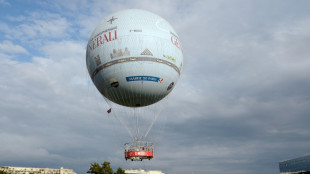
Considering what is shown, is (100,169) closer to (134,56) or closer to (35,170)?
Result: (134,56)

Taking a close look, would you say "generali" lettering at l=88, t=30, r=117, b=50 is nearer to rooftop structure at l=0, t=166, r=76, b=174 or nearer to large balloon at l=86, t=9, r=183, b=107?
large balloon at l=86, t=9, r=183, b=107

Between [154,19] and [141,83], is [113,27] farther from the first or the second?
[141,83]

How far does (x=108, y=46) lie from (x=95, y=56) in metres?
2.10

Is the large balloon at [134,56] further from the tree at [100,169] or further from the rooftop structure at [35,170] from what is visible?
the rooftop structure at [35,170]

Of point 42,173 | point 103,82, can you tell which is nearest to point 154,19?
point 103,82

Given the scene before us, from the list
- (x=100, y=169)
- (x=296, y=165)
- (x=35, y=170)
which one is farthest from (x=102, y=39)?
(x=296, y=165)

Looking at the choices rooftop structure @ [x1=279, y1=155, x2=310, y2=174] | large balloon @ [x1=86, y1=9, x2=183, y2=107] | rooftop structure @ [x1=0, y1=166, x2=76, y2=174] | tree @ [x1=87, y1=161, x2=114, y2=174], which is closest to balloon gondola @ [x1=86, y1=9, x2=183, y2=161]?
large balloon @ [x1=86, y1=9, x2=183, y2=107]

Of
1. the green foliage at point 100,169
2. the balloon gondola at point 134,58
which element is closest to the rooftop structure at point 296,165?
the green foliage at point 100,169

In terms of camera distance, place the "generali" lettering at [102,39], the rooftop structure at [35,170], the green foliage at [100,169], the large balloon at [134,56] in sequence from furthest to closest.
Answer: the rooftop structure at [35,170] → the green foliage at [100,169] → the "generali" lettering at [102,39] → the large balloon at [134,56]

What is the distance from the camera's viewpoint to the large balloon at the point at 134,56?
28.2 meters

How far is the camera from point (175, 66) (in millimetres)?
30469

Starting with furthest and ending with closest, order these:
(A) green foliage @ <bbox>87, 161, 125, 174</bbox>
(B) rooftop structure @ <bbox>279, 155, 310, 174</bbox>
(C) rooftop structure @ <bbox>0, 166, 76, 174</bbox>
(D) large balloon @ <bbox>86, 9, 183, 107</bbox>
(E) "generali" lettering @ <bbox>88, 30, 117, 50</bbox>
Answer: (B) rooftop structure @ <bbox>279, 155, 310, 174</bbox> < (C) rooftop structure @ <bbox>0, 166, 76, 174</bbox> < (A) green foliage @ <bbox>87, 161, 125, 174</bbox> < (E) "generali" lettering @ <bbox>88, 30, 117, 50</bbox> < (D) large balloon @ <bbox>86, 9, 183, 107</bbox>

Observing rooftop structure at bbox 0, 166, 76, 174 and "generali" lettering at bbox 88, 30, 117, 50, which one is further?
rooftop structure at bbox 0, 166, 76, 174

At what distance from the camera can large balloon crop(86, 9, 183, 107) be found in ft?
92.4
